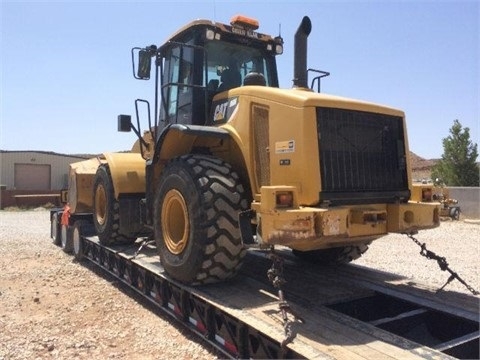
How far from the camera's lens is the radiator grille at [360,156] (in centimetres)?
426

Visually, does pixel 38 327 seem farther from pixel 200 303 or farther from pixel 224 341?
pixel 224 341

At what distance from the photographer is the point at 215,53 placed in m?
5.93

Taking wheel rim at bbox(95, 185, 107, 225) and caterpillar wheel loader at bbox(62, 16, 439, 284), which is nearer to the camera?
caterpillar wheel loader at bbox(62, 16, 439, 284)

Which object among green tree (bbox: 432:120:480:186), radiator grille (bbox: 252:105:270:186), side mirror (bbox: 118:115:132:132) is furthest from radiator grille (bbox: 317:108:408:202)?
green tree (bbox: 432:120:480:186)

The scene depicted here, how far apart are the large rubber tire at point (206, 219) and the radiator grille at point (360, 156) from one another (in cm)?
96

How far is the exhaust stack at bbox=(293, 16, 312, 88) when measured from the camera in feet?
16.3

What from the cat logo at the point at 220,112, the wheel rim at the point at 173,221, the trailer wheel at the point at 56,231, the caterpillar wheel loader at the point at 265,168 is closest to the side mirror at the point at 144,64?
the caterpillar wheel loader at the point at 265,168

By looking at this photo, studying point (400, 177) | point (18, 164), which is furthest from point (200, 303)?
point (18, 164)

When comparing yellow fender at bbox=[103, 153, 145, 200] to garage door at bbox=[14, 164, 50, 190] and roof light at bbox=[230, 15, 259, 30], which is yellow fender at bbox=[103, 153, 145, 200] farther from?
garage door at bbox=[14, 164, 50, 190]

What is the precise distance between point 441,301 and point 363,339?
1.39 meters

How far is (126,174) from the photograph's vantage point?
7250mm

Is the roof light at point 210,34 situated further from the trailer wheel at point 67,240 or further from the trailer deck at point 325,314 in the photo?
the trailer wheel at point 67,240

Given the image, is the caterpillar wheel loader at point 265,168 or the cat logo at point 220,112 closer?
the caterpillar wheel loader at point 265,168

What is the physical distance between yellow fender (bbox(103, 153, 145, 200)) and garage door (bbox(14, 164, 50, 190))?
3115 cm
